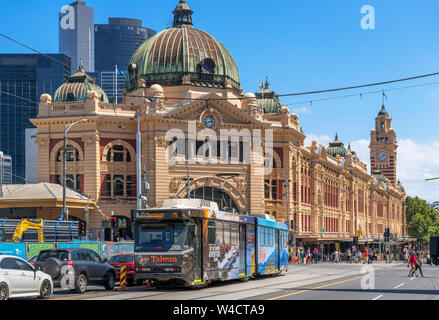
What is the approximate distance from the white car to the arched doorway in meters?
45.0

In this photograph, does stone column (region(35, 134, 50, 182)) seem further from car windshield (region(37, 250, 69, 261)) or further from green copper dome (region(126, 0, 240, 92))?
car windshield (region(37, 250, 69, 261))

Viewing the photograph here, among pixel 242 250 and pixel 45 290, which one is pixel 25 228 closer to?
pixel 242 250

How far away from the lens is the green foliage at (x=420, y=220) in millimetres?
168125

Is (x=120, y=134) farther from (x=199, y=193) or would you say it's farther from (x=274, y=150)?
(x=274, y=150)

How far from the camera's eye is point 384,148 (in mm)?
170250

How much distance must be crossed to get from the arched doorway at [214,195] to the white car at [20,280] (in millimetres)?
45011

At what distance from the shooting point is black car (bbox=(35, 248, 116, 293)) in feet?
85.9

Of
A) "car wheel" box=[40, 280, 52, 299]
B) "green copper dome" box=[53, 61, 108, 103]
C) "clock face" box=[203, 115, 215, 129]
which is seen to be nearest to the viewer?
"car wheel" box=[40, 280, 52, 299]

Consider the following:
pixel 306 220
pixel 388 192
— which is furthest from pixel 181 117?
pixel 388 192

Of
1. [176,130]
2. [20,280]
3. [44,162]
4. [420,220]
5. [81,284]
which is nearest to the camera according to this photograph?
[20,280]

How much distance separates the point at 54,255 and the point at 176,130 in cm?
4136

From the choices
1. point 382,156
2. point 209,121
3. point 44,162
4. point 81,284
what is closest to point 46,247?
point 81,284

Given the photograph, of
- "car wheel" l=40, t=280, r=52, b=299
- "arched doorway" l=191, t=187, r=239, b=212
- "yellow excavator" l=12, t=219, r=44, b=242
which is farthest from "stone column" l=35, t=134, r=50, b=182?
"car wheel" l=40, t=280, r=52, b=299
